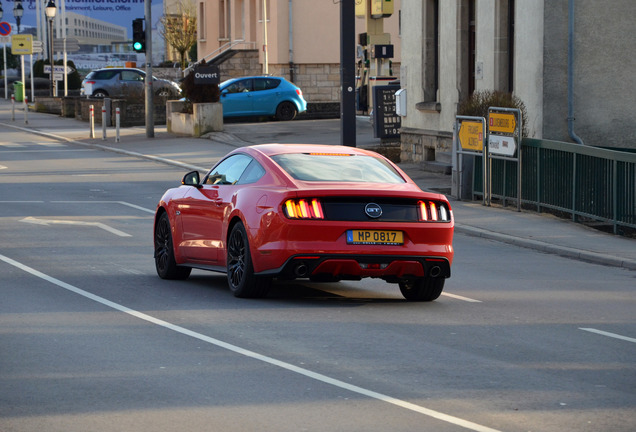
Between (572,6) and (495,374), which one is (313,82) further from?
(495,374)

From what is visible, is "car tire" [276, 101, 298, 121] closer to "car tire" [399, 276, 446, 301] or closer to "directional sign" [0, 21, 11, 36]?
"directional sign" [0, 21, 11, 36]

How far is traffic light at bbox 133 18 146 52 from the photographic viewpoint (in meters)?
36.4

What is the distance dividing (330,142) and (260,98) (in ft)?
32.5

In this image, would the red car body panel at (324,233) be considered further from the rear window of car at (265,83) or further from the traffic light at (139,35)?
the rear window of car at (265,83)

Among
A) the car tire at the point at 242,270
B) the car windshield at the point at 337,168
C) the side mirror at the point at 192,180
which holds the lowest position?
the car tire at the point at 242,270

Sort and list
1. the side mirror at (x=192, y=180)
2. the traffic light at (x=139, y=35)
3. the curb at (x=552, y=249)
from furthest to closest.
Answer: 1. the traffic light at (x=139, y=35)
2. the curb at (x=552, y=249)
3. the side mirror at (x=192, y=180)

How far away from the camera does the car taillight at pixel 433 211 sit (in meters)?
10.9

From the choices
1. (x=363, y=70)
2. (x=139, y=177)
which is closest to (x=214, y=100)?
(x=363, y=70)

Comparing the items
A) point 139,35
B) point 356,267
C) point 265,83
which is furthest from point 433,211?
point 265,83

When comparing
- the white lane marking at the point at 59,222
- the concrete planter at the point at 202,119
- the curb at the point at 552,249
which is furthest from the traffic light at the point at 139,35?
the curb at the point at 552,249

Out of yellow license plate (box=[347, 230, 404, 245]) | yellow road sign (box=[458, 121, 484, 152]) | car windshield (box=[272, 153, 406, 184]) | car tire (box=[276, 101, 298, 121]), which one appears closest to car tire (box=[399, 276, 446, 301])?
yellow license plate (box=[347, 230, 404, 245])

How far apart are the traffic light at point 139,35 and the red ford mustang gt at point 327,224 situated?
25424mm

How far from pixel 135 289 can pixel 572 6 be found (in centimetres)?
1288

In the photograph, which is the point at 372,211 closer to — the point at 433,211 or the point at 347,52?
the point at 433,211
